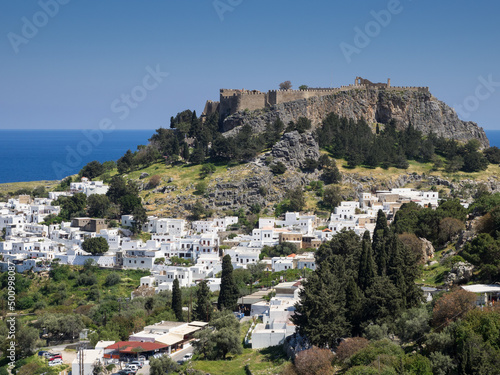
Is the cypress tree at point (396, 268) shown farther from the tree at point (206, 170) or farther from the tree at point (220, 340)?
the tree at point (206, 170)

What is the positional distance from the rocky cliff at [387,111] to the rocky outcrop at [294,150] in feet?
22.3

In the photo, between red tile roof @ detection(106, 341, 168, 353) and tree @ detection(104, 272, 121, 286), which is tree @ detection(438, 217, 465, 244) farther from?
tree @ detection(104, 272, 121, 286)

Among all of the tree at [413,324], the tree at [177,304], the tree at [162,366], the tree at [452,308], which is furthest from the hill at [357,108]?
the tree at [452,308]

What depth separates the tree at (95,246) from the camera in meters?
57.9

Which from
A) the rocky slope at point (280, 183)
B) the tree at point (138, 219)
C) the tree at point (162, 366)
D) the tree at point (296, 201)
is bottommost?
the tree at point (162, 366)

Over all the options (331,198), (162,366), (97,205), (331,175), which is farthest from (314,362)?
(331,175)

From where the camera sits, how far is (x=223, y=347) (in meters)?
33.4

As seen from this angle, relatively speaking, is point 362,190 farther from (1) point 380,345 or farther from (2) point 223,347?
(1) point 380,345

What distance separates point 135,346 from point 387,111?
188 ft

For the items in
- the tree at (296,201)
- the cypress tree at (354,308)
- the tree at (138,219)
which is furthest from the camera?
the tree at (296,201)

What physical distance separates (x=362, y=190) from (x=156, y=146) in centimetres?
2593

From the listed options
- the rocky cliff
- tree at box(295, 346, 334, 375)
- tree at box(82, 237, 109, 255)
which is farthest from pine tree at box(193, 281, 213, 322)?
the rocky cliff

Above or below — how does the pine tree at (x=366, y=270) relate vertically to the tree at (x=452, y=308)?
above

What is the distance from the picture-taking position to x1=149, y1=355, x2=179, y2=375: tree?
104 ft
